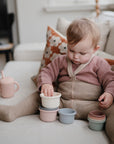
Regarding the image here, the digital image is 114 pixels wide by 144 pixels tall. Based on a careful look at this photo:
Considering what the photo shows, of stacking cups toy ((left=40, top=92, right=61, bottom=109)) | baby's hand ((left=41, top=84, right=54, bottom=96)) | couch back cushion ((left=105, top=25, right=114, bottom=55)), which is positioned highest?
couch back cushion ((left=105, top=25, right=114, bottom=55))

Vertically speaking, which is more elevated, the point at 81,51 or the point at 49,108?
the point at 81,51

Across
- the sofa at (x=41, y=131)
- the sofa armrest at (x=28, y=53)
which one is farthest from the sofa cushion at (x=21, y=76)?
the sofa armrest at (x=28, y=53)

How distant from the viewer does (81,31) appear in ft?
4.19

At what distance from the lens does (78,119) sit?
1.34 m

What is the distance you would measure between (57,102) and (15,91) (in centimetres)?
40

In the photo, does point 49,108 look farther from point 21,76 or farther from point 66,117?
point 21,76

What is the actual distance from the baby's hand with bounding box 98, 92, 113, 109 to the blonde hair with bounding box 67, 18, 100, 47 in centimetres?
29

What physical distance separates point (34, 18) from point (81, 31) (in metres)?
2.24

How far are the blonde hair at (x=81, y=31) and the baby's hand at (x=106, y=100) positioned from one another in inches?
11.3

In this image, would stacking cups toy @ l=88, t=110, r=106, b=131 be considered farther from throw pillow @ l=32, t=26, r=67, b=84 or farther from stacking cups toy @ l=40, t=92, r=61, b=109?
throw pillow @ l=32, t=26, r=67, b=84

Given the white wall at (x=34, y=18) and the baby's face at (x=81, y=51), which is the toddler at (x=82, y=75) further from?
the white wall at (x=34, y=18)

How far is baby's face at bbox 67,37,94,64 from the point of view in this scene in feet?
4.24

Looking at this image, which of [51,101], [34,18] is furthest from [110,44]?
[34,18]

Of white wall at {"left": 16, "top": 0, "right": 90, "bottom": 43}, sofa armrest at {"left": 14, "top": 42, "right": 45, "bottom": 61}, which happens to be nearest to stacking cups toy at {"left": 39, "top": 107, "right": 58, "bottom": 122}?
sofa armrest at {"left": 14, "top": 42, "right": 45, "bottom": 61}
